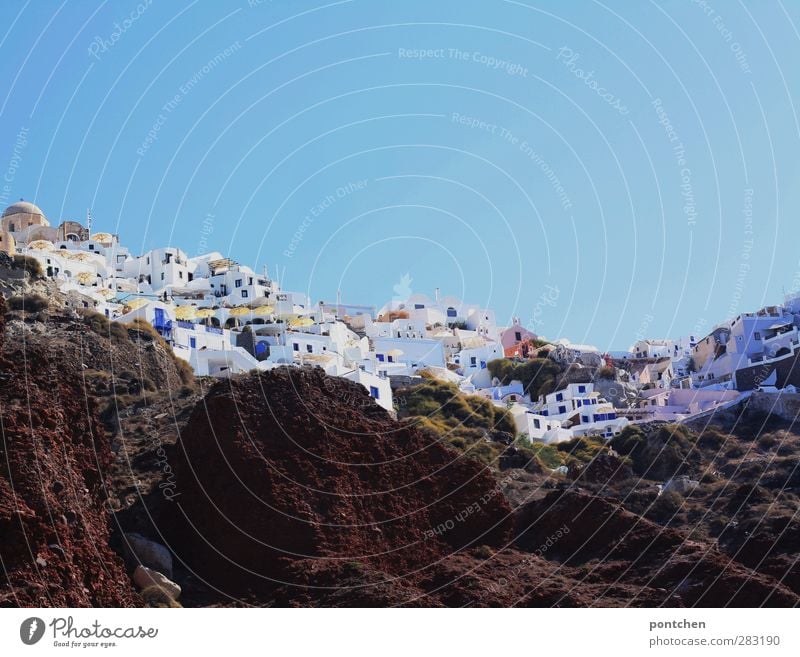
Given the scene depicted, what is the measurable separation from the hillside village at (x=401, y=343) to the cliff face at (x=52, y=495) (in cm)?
2187

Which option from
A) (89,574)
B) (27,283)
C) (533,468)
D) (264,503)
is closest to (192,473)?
(264,503)

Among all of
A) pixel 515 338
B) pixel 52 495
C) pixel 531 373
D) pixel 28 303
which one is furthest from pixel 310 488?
pixel 515 338

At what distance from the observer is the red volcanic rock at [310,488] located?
137 ft

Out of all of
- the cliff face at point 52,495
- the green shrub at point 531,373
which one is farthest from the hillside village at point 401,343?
the cliff face at point 52,495

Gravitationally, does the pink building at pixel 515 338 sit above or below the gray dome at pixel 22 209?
below

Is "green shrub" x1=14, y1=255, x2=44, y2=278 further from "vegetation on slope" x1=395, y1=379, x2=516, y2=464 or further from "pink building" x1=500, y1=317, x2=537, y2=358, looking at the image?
"pink building" x1=500, y1=317, x2=537, y2=358

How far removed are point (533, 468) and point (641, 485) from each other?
15.2ft

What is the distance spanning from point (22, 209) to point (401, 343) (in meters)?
33.5

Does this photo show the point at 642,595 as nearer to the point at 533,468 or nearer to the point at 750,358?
the point at 533,468

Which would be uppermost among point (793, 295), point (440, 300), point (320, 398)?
point (440, 300)

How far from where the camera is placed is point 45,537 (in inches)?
1313

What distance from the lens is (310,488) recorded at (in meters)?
43.5
